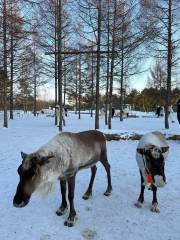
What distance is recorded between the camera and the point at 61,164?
191 inches

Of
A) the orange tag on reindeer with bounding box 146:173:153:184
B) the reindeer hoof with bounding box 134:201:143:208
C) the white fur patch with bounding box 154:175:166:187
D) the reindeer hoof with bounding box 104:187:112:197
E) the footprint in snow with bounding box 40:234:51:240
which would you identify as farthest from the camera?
the reindeer hoof with bounding box 104:187:112:197

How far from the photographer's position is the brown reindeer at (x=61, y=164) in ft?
14.0

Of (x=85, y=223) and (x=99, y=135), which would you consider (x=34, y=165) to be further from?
(x=99, y=135)

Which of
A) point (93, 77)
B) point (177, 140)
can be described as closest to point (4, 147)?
point (177, 140)

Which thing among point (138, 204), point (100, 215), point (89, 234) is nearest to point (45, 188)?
point (89, 234)

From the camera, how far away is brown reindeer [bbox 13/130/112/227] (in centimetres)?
426

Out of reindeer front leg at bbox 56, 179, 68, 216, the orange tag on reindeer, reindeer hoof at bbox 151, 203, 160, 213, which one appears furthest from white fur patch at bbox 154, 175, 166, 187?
reindeer front leg at bbox 56, 179, 68, 216

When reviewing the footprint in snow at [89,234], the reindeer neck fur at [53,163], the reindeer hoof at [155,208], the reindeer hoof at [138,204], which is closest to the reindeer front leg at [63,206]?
the reindeer neck fur at [53,163]

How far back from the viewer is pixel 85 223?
17.1 feet

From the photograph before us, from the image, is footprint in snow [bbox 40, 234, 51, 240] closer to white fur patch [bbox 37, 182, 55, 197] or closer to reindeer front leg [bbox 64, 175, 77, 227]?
reindeer front leg [bbox 64, 175, 77, 227]

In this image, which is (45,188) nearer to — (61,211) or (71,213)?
(71,213)

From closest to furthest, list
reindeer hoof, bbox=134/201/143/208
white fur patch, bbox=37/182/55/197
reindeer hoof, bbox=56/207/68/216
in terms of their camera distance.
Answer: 1. white fur patch, bbox=37/182/55/197
2. reindeer hoof, bbox=56/207/68/216
3. reindeer hoof, bbox=134/201/143/208

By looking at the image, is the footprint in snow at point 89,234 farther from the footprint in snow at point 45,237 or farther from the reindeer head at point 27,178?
the reindeer head at point 27,178

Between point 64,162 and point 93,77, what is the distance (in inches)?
1044
